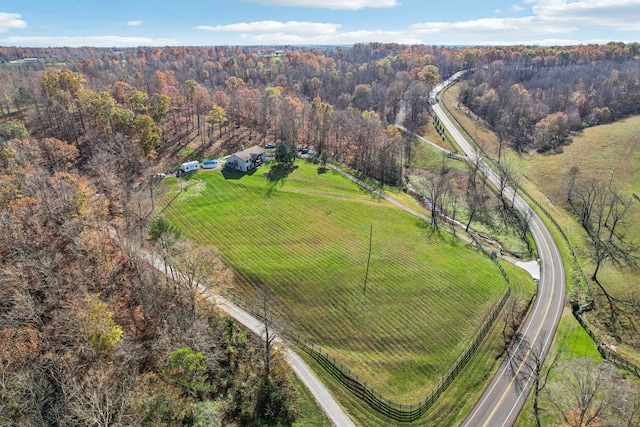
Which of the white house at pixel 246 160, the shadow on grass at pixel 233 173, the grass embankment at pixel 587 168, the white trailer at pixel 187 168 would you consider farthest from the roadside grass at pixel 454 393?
the white trailer at pixel 187 168

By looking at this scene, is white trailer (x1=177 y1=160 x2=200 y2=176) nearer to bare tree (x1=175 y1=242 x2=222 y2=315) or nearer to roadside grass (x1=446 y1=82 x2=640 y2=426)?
bare tree (x1=175 y1=242 x2=222 y2=315)

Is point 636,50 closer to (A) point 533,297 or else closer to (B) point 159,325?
(A) point 533,297

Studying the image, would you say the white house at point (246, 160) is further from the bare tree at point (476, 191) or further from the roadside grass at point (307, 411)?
the roadside grass at point (307, 411)

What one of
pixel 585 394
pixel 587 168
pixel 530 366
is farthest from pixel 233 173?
pixel 587 168

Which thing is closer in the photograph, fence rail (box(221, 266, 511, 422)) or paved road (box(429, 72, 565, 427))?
paved road (box(429, 72, 565, 427))

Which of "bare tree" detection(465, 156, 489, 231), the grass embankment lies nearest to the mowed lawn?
"bare tree" detection(465, 156, 489, 231)

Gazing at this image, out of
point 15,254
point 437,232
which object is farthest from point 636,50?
point 15,254
